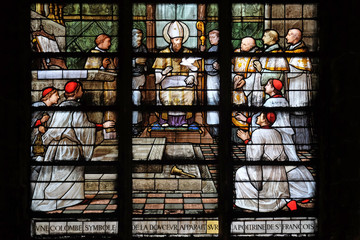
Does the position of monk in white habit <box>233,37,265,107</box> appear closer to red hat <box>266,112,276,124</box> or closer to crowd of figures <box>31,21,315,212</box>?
crowd of figures <box>31,21,315,212</box>

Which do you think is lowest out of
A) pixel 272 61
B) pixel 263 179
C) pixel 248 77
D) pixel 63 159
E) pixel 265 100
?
pixel 263 179

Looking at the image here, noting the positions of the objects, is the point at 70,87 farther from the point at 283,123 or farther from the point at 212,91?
the point at 283,123

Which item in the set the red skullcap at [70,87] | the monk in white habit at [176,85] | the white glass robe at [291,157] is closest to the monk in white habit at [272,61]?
the white glass robe at [291,157]

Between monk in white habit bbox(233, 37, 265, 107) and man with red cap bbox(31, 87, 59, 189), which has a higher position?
monk in white habit bbox(233, 37, 265, 107)

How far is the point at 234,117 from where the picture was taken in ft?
11.3

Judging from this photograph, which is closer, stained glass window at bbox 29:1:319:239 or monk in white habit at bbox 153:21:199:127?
stained glass window at bbox 29:1:319:239

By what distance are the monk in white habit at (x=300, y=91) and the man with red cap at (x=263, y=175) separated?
25 centimetres

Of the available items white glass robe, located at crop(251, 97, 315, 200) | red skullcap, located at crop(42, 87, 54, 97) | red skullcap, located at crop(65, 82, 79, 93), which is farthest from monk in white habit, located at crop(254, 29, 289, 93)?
red skullcap, located at crop(42, 87, 54, 97)

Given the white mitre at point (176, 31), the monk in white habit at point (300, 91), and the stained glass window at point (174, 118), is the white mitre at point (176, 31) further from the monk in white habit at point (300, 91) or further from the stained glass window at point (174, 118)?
the monk in white habit at point (300, 91)

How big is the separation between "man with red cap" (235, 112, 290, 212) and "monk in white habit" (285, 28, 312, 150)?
255mm

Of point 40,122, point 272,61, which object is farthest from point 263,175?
point 40,122

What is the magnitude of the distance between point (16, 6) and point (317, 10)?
145 inches

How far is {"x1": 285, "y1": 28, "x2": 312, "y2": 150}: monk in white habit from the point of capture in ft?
11.4

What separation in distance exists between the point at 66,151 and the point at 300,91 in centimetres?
299
